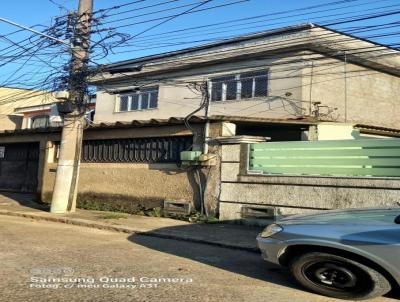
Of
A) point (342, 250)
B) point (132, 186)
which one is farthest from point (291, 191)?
point (342, 250)

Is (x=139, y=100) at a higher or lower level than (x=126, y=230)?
higher

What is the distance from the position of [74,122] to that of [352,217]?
33.8 ft

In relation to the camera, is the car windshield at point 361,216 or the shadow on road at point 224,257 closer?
the car windshield at point 361,216

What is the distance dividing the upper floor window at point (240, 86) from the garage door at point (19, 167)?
775 centimetres

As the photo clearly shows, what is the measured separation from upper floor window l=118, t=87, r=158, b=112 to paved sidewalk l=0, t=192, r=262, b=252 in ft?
31.6

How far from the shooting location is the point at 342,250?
5434 mm

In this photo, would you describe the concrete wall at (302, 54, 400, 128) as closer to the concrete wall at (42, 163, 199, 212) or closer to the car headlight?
the concrete wall at (42, 163, 199, 212)

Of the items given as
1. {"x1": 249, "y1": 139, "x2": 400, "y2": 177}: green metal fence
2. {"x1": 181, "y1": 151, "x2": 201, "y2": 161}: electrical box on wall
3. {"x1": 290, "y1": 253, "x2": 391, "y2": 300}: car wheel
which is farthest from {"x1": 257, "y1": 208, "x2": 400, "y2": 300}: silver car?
{"x1": 181, "y1": 151, "x2": 201, "y2": 161}: electrical box on wall

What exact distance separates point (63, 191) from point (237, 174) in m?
5.16

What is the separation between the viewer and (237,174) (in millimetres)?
12391

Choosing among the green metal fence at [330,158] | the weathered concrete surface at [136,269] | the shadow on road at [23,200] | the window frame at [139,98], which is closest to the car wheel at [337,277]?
the weathered concrete surface at [136,269]

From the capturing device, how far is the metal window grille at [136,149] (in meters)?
14.2

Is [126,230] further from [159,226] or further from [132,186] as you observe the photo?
[132,186]

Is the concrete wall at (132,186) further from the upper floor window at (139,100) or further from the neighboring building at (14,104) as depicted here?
the neighboring building at (14,104)
